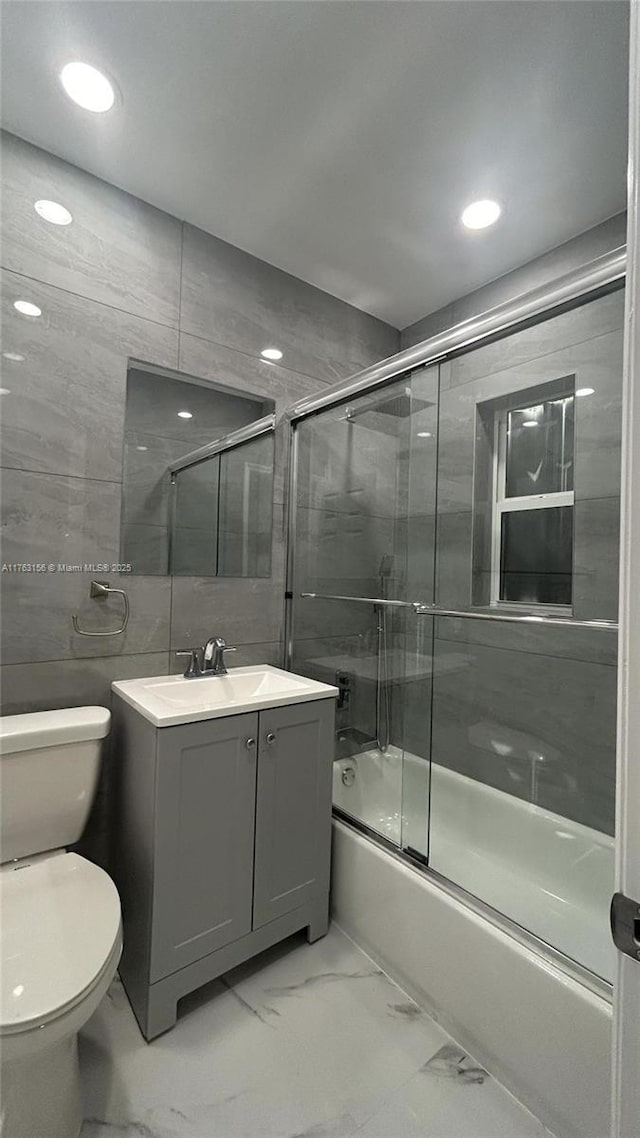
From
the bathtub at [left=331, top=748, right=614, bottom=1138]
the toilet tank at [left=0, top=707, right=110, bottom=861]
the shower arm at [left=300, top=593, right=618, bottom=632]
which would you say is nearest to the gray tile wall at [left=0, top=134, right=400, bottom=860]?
the toilet tank at [left=0, top=707, right=110, bottom=861]

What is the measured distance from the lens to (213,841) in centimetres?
140

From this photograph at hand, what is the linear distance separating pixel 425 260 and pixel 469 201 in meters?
0.34

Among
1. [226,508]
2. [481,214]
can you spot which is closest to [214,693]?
[226,508]

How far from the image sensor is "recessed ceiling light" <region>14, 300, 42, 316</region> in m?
1.51

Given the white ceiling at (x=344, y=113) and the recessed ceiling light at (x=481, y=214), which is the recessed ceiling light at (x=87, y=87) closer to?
the white ceiling at (x=344, y=113)

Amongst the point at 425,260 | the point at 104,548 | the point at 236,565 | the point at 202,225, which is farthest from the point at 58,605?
the point at 425,260

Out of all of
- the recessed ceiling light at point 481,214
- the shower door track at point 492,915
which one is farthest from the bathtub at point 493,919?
the recessed ceiling light at point 481,214

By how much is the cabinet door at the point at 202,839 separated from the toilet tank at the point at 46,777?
0.26m

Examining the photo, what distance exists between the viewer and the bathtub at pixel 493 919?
1116 millimetres

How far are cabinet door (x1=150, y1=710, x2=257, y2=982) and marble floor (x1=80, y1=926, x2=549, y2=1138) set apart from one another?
0.19 m

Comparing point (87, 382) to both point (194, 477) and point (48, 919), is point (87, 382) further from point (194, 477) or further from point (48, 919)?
point (48, 919)

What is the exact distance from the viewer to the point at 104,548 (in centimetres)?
167

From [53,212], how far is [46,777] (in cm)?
172

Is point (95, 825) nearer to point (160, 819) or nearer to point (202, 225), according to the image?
point (160, 819)
